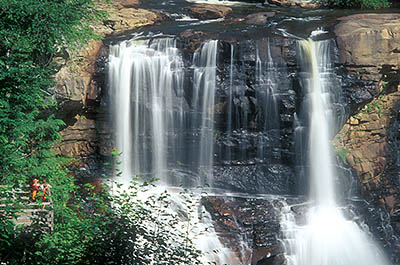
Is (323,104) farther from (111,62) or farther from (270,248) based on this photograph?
(111,62)

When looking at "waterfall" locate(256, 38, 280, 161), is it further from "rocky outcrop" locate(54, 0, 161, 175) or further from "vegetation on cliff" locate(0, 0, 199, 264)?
"vegetation on cliff" locate(0, 0, 199, 264)

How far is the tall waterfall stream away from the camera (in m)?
15.5

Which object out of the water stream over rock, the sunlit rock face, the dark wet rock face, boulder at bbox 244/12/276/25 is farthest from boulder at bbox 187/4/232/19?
the dark wet rock face

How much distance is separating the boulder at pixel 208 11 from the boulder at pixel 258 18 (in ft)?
4.21

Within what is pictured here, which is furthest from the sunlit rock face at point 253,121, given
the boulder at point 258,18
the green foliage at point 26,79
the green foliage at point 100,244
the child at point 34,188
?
the green foliage at point 100,244

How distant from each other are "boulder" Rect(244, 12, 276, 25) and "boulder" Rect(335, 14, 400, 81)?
3.42 meters

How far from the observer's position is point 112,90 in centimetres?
1565

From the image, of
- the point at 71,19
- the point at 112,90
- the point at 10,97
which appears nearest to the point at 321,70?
the point at 112,90

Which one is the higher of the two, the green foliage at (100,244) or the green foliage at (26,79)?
the green foliage at (26,79)

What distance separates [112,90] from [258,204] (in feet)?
19.1

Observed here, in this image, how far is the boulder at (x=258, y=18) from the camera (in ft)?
59.4

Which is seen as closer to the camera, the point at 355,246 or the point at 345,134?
the point at 355,246

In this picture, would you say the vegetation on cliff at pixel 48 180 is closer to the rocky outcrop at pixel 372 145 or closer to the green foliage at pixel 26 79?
the green foliage at pixel 26 79

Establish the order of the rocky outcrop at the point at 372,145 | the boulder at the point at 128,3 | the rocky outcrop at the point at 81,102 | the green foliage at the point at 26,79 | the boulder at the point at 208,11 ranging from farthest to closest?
the boulder at the point at 128,3 < the boulder at the point at 208,11 < the rocky outcrop at the point at 372,145 < the rocky outcrop at the point at 81,102 < the green foliage at the point at 26,79
